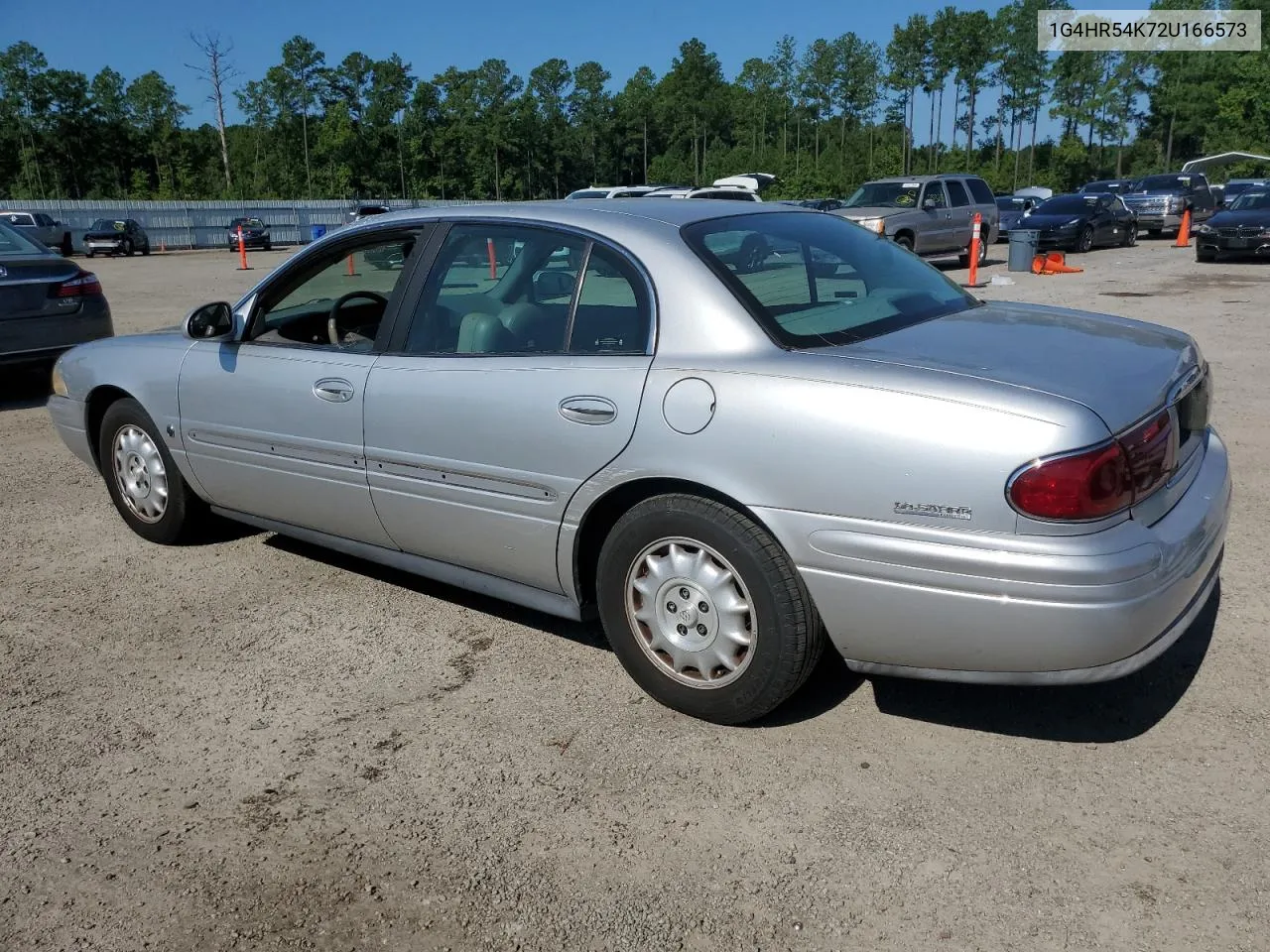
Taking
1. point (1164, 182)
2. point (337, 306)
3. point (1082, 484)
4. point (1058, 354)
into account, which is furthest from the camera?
point (1164, 182)

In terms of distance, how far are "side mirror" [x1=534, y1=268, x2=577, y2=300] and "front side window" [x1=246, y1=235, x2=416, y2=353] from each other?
2.06 ft

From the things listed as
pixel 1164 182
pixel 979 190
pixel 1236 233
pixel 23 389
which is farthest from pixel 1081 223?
pixel 23 389

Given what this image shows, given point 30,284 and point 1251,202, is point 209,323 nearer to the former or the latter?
point 30,284

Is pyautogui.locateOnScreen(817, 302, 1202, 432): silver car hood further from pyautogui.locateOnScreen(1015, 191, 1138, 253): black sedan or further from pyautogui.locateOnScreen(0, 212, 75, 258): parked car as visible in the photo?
pyautogui.locateOnScreen(0, 212, 75, 258): parked car

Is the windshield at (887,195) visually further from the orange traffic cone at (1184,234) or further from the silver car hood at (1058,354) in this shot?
the silver car hood at (1058,354)

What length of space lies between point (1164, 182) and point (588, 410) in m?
36.2

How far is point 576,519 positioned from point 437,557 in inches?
30.9

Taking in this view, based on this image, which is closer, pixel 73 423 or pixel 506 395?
pixel 506 395

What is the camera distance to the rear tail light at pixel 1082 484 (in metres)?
2.66

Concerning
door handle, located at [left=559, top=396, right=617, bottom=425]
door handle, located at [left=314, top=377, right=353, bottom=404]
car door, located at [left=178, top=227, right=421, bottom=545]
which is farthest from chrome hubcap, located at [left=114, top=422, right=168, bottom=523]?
door handle, located at [left=559, top=396, right=617, bottom=425]

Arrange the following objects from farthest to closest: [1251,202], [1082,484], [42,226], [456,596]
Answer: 1. [42,226]
2. [1251,202]
3. [456,596]
4. [1082,484]

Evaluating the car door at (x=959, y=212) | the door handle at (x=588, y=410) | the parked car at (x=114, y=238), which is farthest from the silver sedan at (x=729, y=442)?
the parked car at (x=114, y=238)

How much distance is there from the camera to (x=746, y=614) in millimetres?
3182

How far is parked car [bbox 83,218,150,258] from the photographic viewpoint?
3922 cm
